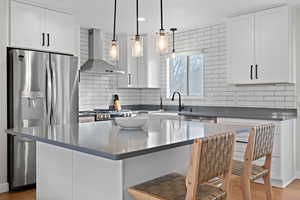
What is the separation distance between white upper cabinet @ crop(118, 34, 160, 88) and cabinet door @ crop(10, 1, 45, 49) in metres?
2.00

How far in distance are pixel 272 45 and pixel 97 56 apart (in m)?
3.06

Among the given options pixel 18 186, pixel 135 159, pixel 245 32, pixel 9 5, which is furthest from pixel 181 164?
pixel 9 5

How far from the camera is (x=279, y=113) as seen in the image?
4234 millimetres

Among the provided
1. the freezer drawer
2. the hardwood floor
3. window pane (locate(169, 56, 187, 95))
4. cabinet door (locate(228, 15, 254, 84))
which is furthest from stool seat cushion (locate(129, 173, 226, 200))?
window pane (locate(169, 56, 187, 95))

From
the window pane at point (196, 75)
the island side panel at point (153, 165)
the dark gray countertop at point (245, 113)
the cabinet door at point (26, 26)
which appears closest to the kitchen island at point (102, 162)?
the island side panel at point (153, 165)

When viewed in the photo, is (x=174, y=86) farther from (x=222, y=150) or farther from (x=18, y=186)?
(x=222, y=150)

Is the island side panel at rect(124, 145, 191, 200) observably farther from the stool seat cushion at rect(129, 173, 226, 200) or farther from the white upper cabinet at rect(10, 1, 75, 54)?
the white upper cabinet at rect(10, 1, 75, 54)

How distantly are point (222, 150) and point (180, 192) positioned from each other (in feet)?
1.25

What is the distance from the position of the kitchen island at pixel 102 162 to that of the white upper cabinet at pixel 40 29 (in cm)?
193

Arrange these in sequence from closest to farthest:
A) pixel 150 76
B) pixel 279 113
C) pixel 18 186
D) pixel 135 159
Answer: pixel 135 159, pixel 18 186, pixel 279 113, pixel 150 76

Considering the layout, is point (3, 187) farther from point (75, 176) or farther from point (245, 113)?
point (245, 113)

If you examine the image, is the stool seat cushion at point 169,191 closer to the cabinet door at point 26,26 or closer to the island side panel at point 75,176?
the island side panel at point 75,176

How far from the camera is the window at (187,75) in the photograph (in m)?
5.44

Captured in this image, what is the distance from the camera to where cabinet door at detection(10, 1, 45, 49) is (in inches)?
144
